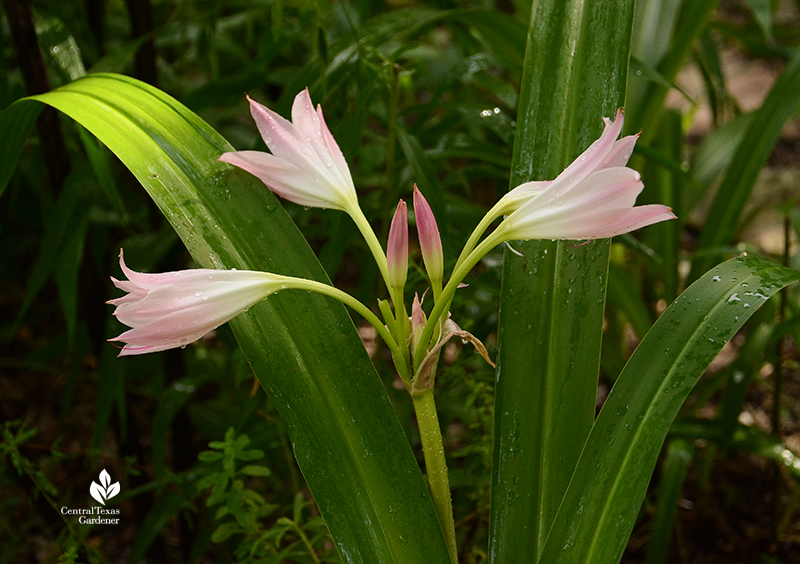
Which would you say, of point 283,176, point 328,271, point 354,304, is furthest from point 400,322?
point 328,271

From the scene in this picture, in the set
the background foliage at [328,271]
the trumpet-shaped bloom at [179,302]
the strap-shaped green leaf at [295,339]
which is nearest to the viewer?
the trumpet-shaped bloom at [179,302]

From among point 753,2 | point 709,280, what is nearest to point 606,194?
point 709,280

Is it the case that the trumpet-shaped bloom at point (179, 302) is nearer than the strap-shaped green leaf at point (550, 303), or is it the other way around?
the trumpet-shaped bloom at point (179, 302)

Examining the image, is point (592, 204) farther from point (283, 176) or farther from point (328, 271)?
point (328, 271)

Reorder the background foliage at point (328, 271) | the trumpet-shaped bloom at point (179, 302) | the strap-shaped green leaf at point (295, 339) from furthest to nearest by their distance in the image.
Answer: the background foliage at point (328, 271)
the strap-shaped green leaf at point (295, 339)
the trumpet-shaped bloom at point (179, 302)

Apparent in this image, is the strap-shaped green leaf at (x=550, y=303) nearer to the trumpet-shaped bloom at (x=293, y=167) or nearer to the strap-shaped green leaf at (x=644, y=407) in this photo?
the strap-shaped green leaf at (x=644, y=407)

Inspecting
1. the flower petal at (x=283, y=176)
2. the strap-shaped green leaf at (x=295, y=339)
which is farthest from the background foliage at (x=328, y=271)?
the flower petal at (x=283, y=176)

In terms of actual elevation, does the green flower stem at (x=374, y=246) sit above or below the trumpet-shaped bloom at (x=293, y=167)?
below
